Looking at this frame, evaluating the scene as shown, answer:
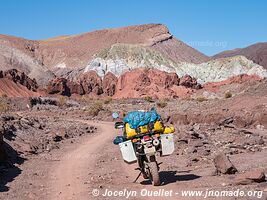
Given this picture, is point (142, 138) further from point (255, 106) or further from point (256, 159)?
point (255, 106)

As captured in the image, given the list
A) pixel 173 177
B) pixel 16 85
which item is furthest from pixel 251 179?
pixel 16 85

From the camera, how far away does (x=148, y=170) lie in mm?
8641

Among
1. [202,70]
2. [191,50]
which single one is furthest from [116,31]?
[202,70]

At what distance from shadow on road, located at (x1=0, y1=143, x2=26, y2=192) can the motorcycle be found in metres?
2.78

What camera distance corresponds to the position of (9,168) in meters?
11.4

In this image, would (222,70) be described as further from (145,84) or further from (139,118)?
(139,118)

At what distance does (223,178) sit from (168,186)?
1.23m

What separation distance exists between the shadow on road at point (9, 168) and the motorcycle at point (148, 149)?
9.12 feet

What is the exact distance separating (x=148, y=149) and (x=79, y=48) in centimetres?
12968

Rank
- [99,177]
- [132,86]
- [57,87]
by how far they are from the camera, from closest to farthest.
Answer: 1. [99,177]
2. [57,87]
3. [132,86]

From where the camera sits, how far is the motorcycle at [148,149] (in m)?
8.38

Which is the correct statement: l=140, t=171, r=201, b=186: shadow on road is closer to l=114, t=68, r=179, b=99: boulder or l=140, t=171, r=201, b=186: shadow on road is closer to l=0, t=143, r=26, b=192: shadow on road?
l=0, t=143, r=26, b=192: shadow on road

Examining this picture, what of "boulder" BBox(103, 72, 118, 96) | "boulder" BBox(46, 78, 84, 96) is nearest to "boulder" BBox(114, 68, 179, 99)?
"boulder" BBox(103, 72, 118, 96)

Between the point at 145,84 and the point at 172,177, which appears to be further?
the point at 145,84
